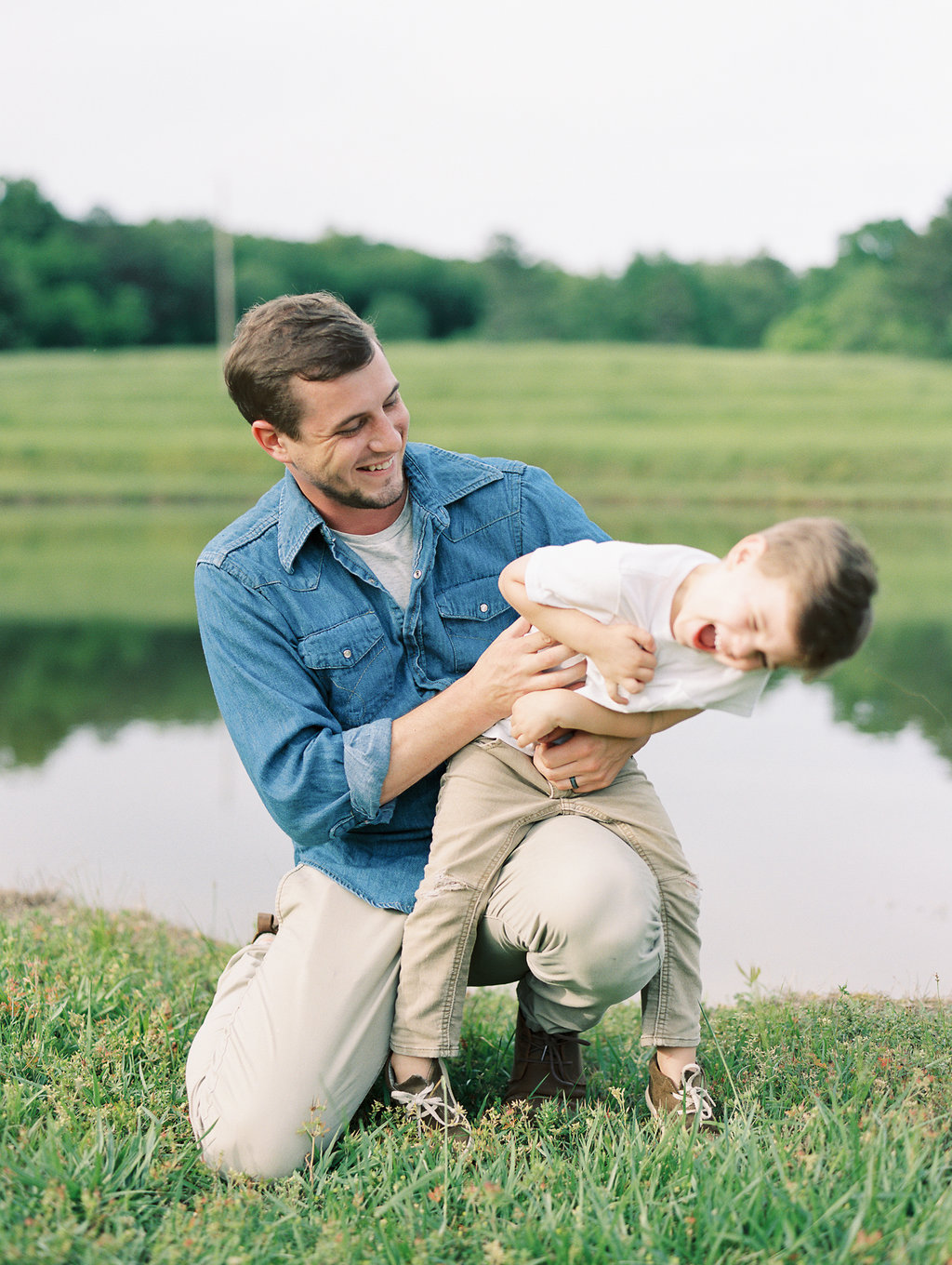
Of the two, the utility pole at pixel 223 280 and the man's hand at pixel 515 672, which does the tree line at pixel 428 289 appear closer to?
the utility pole at pixel 223 280

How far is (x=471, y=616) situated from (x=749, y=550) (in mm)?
797

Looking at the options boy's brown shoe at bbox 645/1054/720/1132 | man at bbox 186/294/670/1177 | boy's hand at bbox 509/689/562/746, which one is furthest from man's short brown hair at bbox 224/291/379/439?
boy's brown shoe at bbox 645/1054/720/1132

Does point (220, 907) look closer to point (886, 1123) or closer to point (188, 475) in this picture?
point (886, 1123)

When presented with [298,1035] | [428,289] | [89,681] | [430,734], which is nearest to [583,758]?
[430,734]

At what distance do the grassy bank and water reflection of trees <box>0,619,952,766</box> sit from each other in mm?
3386

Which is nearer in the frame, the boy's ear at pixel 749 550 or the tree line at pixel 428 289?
the boy's ear at pixel 749 550

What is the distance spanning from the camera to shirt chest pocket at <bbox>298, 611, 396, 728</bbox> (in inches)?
103

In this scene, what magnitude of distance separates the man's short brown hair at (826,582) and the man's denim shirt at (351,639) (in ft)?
2.76

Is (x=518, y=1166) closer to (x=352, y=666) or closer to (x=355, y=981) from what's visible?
(x=355, y=981)

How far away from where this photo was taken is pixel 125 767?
582 centimetres

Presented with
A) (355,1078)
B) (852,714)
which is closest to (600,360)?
(852,714)

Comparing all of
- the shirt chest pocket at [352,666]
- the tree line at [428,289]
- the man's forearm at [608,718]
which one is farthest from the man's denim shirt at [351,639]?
the tree line at [428,289]

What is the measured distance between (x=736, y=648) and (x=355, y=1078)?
114 cm

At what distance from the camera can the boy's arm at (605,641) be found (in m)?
2.17
